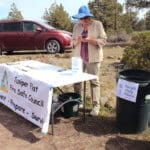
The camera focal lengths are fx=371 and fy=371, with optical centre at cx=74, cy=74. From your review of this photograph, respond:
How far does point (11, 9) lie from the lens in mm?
27703

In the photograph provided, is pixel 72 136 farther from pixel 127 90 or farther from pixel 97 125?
pixel 127 90

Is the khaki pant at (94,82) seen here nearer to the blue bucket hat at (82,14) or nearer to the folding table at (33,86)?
the folding table at (33,86)

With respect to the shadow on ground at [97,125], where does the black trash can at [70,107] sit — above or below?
above

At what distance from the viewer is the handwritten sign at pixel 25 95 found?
5242 mm

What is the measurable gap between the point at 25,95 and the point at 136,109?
5.96 feet

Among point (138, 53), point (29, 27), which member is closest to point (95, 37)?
point (138, 53)

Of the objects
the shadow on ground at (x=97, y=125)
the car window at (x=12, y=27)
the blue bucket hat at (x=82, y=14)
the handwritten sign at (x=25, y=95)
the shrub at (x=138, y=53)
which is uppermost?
the blue bucket hat at (x=82, y=14)

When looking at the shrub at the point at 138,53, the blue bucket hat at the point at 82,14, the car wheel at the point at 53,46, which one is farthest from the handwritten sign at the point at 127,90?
the car wheel at the point at 53,46

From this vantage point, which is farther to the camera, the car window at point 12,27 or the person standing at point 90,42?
the car window at point 12,27

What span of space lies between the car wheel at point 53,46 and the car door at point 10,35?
53.9 inches

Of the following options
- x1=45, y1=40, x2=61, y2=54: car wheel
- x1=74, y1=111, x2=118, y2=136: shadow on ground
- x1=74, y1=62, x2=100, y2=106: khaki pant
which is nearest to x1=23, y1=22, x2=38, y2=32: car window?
x1=45, y1=40, x2=61, y2=54: car wheel

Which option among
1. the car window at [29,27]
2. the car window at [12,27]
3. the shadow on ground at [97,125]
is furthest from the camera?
the car window at [12,27]

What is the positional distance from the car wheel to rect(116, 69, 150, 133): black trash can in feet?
27.6

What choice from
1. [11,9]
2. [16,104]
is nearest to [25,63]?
[16,104]
